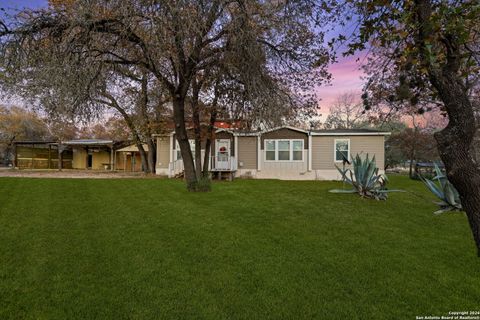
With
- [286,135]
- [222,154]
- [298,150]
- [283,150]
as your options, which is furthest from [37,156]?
[298,150]

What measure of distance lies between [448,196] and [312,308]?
284 inches

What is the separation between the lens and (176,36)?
7.39m

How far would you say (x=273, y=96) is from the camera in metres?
8.80

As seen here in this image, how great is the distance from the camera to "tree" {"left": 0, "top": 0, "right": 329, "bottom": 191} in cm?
693

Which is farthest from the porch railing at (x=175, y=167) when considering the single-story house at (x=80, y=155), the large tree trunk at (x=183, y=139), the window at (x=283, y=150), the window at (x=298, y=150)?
the single-story house at (x=80, y=155)

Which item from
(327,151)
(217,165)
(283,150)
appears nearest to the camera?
(217,165)

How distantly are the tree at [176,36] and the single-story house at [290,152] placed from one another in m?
9.30

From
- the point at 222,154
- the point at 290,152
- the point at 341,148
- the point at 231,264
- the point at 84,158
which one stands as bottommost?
the point at 231,264

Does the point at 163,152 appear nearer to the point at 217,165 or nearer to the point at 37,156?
the point at 217,165

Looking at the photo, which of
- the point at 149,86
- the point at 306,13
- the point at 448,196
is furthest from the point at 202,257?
the point at 149,86

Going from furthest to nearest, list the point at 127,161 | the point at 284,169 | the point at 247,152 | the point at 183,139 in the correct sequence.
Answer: the point at 127,161
the point at 247,152
the point at 284,169
the point at 183,139

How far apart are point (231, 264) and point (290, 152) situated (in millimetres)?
15527

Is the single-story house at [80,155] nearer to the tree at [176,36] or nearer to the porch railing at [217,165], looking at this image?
the porch railing at [217,165]

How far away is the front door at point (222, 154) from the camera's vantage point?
60.9ft
